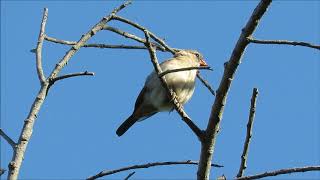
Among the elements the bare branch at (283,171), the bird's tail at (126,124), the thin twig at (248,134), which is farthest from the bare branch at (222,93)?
the bird's tail at (126,124)

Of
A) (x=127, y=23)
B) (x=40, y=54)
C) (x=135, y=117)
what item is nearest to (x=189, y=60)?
(x=135, y=117)

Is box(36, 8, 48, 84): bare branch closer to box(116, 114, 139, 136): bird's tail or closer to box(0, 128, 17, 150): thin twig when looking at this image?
box(0, 128, 17, 150): thin twig

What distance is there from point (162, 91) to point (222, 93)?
12.7 feet

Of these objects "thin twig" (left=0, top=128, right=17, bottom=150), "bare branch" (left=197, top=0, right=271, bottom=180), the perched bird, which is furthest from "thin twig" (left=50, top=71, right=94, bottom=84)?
the perched bird

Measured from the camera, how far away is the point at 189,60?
26.8ft

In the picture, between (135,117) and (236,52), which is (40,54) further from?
(135,117)

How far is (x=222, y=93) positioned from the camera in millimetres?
3332

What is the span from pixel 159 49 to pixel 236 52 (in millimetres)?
1206

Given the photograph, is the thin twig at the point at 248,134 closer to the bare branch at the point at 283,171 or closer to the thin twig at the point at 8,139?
the bare branch at the point at 283,171

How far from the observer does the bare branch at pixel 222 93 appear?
3.18 metres

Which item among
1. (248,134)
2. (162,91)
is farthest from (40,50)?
(162,91)

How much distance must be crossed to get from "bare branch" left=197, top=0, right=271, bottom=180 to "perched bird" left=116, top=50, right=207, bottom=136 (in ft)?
11.2

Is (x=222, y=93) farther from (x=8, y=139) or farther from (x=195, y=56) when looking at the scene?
(x=195, y=56)

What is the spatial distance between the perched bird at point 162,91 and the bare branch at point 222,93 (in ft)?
11.2
